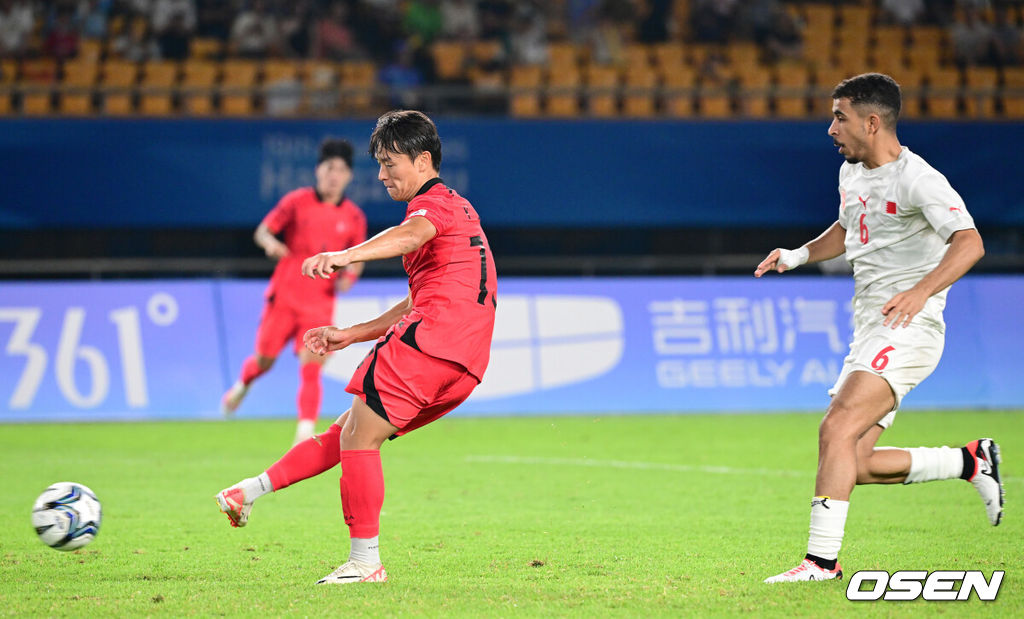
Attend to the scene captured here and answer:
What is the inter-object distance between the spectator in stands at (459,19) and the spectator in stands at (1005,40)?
27.9ft

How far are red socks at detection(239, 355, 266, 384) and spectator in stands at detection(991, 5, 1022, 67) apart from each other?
14230 mm

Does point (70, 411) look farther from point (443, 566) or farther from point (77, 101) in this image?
point (443, 566)

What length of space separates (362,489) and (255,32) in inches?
612

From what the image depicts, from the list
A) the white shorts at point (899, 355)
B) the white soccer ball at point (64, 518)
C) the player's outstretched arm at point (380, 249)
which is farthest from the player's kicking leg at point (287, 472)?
the white shorts at point (899, 355)

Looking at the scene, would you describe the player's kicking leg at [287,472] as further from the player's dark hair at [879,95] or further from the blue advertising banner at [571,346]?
the blue advertising banner at [571,346]

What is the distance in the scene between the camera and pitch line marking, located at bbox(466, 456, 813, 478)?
965 centimetres

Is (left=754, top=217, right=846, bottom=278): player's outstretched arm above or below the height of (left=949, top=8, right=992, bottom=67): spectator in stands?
below

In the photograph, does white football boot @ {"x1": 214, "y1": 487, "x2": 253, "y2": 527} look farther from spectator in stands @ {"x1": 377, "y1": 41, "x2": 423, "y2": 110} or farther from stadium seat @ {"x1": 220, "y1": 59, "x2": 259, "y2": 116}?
spectator in stands @ {"x1": 377, "y1": 41, "x2": 423, "y2": 110}

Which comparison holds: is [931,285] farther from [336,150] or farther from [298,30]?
[298,30]

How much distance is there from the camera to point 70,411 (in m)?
13.9

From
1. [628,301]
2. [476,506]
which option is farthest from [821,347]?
[476,506]

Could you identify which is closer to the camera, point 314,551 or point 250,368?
point 314,551

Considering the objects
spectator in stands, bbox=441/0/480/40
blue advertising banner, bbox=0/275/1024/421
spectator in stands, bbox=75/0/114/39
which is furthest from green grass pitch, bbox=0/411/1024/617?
spectator in stands, bbox=441/0/480/40

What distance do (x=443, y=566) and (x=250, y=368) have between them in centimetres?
649
